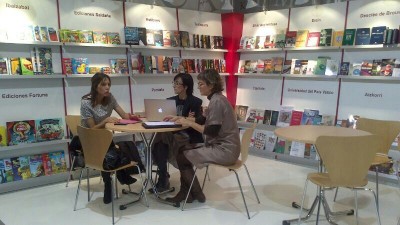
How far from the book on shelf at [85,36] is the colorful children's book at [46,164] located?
4.95 feet

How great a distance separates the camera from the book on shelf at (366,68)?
180 inches

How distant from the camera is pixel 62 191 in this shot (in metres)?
4.08

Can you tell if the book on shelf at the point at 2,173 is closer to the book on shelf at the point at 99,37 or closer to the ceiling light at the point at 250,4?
the book on shelf at the point at 99,37

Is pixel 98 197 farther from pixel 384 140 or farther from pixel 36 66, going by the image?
pixel 384 140

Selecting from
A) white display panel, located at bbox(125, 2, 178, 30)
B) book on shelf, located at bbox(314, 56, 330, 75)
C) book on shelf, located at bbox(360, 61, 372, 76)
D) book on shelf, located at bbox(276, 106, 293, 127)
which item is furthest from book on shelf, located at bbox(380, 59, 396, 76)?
white display panel, located at bbox(125, 2, 178, 30)

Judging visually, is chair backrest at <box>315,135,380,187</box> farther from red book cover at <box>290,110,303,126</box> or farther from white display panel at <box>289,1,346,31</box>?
white display panel at <box>289,1,346,31</box>

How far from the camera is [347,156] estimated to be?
264 centimetres

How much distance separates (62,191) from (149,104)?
1.53 meters

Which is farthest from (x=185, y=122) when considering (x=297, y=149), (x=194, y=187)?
(x=297, y=149)

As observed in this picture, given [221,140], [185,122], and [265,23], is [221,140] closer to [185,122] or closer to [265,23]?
[185,122]

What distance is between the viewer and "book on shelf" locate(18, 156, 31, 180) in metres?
4.12

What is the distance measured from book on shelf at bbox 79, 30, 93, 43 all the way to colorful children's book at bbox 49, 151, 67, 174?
4.80ft

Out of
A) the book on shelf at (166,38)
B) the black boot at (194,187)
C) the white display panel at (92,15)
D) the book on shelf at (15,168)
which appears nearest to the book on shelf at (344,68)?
the book on shelf at (166,38)

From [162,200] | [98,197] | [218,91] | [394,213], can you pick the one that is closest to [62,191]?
[98,197]
